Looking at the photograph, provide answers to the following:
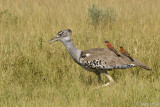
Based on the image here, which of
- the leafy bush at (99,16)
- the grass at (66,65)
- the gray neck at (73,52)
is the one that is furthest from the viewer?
the leafy bush at (99,16)

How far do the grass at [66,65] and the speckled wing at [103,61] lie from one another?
29 cm

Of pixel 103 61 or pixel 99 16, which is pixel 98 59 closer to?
pixel 103 61

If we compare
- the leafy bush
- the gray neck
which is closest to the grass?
the leafy bush

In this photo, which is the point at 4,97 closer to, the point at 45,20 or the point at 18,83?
the point at 18,83

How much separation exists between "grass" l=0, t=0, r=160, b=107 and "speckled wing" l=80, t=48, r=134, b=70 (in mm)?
291

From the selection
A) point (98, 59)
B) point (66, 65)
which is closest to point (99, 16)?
point (66, 65)

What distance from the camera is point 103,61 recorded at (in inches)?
238

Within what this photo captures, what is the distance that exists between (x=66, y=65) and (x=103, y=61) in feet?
A: 4.17

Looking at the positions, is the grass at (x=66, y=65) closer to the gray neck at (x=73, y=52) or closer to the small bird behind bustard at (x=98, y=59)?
the small bird behind bustard at (x=98, y=59)

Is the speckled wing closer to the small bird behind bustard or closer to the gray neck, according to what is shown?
the small bird behind bustard

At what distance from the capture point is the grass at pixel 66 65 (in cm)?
529

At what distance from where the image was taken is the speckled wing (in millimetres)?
6027

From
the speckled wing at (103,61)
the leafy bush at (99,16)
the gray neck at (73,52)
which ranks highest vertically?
the leafy bush at (99,16)

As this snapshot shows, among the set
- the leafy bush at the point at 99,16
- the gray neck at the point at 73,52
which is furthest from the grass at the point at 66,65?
the gray neck at the point at 73,52
